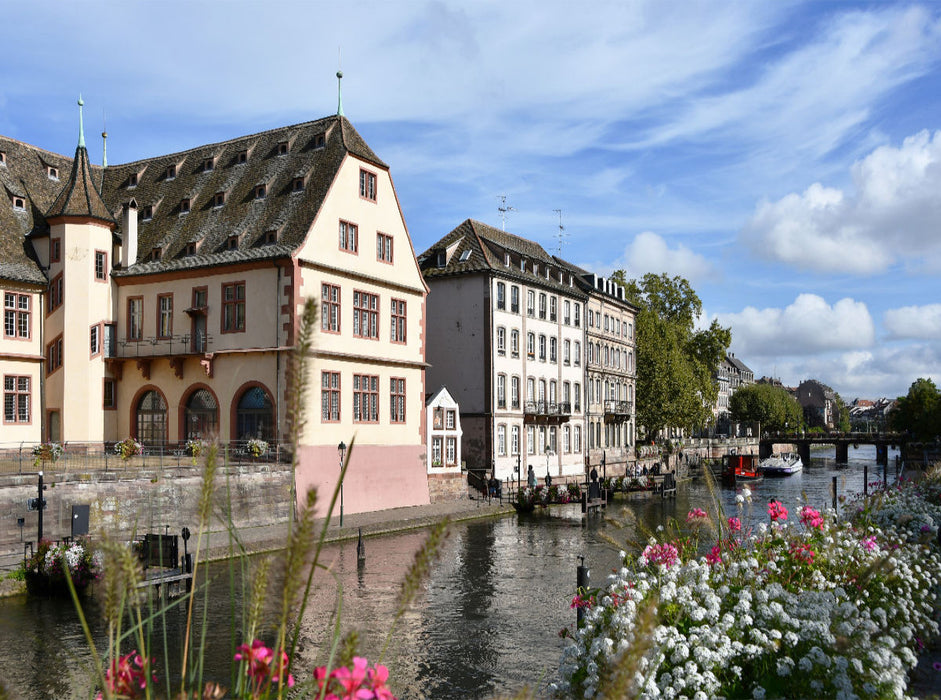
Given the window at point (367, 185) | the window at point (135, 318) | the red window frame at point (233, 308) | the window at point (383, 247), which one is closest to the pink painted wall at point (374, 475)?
the red window frame at point (233, 308)

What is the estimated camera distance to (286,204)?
37719 mm

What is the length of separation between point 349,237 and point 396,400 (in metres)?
7.58

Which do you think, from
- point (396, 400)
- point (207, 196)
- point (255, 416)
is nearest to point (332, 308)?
point (255, 416)

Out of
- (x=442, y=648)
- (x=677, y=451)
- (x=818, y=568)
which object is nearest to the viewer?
(x=818, y=568)

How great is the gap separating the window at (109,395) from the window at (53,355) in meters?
2.40

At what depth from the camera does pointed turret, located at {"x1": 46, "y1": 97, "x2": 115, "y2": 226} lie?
120ft

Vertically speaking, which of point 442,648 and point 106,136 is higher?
point 106,136

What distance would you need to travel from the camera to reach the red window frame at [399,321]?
4091 cm

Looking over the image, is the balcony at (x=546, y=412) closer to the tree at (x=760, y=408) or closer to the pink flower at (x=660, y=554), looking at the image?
the pink flower at (x=660, y=554)

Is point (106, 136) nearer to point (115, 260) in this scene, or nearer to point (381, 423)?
point (115, 260)

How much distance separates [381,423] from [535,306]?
20.5 m

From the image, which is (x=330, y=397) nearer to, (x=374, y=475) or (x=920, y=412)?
(x=374, y=475)

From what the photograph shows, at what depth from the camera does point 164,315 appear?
126ft

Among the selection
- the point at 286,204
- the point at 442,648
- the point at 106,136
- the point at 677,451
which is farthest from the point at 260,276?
the point at 677,451
